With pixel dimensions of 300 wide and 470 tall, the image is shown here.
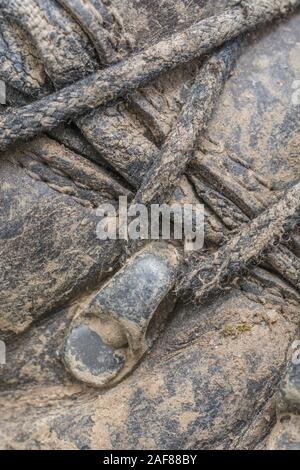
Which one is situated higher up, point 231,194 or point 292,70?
point 292,70

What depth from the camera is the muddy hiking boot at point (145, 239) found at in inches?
80.7

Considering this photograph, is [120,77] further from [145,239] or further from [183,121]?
[145,239]

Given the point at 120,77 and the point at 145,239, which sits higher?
the point at 120,77

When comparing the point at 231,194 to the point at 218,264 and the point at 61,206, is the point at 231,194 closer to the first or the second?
the point at 218,264

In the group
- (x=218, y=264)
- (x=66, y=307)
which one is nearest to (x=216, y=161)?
(x=218, y=264)

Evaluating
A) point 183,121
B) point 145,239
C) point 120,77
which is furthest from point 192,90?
point 145,239

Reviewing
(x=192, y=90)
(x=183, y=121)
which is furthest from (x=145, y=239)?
(x=192, y=90)

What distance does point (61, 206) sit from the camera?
7.00ft

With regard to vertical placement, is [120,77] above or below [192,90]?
below

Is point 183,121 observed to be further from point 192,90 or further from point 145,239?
point 145,239

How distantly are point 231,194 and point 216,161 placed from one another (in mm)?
120

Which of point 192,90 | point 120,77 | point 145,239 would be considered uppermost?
point 192,90

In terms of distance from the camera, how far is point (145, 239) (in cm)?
214

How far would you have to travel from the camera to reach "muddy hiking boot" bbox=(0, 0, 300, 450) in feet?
6.72
